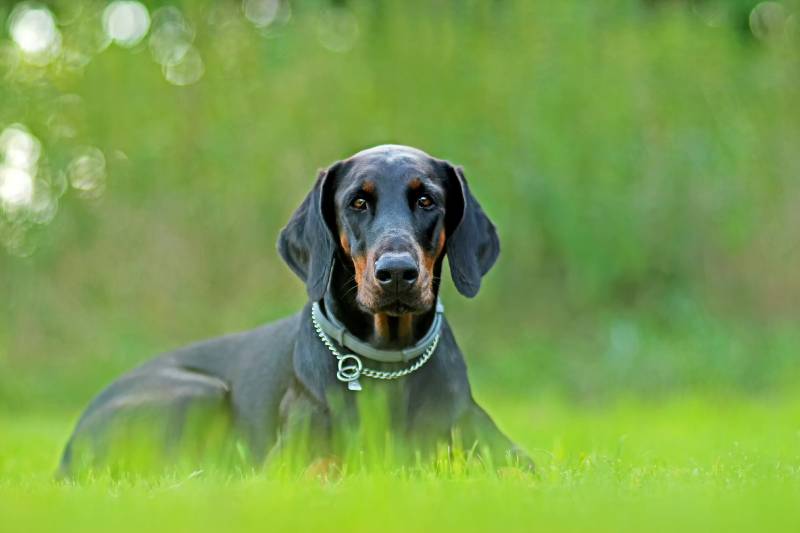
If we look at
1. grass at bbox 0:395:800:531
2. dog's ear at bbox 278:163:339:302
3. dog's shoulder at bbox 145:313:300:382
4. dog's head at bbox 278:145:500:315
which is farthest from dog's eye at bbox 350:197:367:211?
grass at bbox 0:395:800:531

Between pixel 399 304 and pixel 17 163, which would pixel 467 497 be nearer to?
pixel 399 304

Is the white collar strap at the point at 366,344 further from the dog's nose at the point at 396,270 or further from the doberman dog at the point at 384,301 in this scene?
the dog's nose at the point at 396,270

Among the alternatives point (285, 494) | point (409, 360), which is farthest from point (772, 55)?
point (285, 494)

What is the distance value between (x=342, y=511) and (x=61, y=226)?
8032 millimetres

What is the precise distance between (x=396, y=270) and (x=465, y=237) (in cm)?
74

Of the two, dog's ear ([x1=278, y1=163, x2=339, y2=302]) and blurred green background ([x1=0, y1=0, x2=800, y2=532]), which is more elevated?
blurred green background ([x1=0, y1=0, x2=800, y2=532])

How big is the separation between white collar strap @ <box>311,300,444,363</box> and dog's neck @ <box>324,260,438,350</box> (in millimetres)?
29

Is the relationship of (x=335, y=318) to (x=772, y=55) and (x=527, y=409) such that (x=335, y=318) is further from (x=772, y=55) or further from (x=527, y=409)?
(x=772, y=55)

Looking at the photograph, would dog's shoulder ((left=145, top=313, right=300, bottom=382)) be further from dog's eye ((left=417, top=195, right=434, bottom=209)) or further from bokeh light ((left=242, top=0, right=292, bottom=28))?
bokeh light ((left=242, top=0, right=292, bottom=28))

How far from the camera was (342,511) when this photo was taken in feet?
9.99

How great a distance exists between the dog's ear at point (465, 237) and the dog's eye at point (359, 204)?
410mm

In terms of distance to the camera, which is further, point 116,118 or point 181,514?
point 116,118

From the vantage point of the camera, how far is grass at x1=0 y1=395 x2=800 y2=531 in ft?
9.54

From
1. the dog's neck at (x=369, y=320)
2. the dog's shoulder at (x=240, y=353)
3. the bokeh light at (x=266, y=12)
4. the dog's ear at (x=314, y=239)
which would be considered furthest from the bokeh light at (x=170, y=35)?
the dog's neck at (x=369, y=320)
